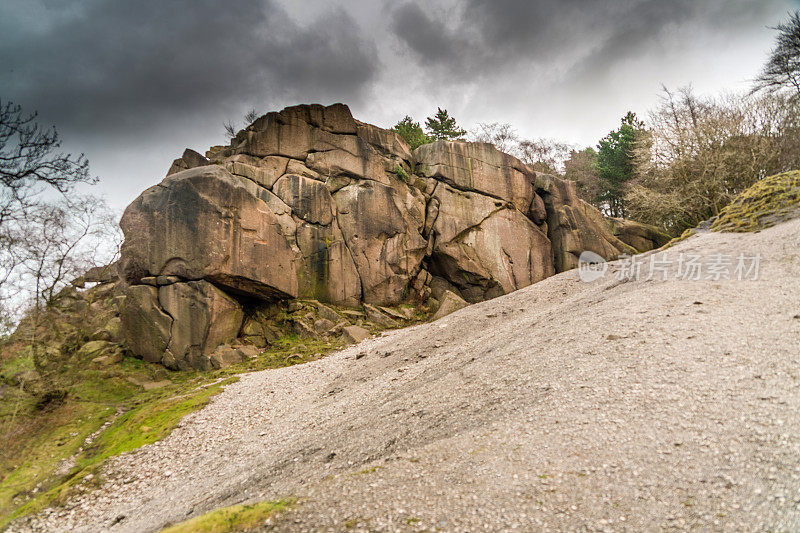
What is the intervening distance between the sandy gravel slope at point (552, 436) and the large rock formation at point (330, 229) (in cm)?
697

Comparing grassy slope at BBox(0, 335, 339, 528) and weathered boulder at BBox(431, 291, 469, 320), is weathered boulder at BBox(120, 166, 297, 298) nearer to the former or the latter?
grassy slope at BBox(0, 335, 339, 528)

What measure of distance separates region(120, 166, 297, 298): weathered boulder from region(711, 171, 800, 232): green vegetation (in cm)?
1763

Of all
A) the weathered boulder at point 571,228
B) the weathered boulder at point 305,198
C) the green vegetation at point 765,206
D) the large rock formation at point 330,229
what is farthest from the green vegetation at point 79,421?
the weathered boulder at point 571,228

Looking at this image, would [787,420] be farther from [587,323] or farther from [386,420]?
[386,420]

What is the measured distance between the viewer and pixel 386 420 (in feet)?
19.3

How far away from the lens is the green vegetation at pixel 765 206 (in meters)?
10.1

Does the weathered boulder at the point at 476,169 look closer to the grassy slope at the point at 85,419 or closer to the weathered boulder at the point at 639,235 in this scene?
the weathered boulder at the point at 639,235

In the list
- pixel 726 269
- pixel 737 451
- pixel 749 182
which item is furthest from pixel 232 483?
pixel 749 182

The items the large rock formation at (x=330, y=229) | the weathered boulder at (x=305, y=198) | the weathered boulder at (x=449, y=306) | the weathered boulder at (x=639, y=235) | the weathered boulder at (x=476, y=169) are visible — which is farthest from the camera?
the weathered boulder at (x=639, y=235)

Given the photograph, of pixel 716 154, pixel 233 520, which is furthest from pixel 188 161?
pixel 716 154

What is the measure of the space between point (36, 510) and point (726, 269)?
14350 millimetres

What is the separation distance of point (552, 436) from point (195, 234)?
15.2 meters

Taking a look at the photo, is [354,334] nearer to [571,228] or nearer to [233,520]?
[233,520]

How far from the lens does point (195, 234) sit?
47.9 feet
